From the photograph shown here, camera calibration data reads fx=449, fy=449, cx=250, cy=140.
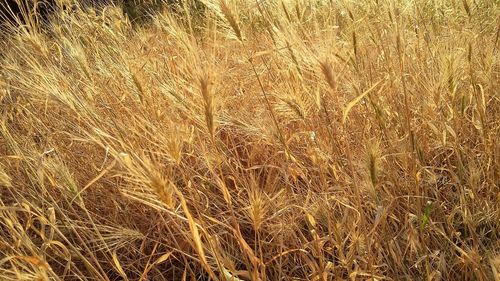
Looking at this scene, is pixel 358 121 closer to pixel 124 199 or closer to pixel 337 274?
pixel 337 274

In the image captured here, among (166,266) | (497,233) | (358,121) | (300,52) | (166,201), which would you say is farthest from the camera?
(358,121)

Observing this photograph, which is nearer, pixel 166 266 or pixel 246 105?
pixel 166 266

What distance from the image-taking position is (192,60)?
2.89 ft

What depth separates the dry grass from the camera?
0.87 meters

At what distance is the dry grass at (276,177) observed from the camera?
2.84ft

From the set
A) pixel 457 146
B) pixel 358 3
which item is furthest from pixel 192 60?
pixel 358 3

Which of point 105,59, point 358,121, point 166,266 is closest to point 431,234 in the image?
point 358,121

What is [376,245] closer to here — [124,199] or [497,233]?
[497,233]

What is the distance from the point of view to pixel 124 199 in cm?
131

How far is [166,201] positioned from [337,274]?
424mm

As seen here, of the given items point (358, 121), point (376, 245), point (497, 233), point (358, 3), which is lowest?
point (497, 233)

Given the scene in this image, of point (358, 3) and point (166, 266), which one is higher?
point (358, 3)

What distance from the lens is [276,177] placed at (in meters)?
1.15

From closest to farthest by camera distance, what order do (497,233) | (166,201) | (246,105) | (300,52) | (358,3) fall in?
(166,201)
(300,52)
(497,233)
(246,105)
(358,3)
